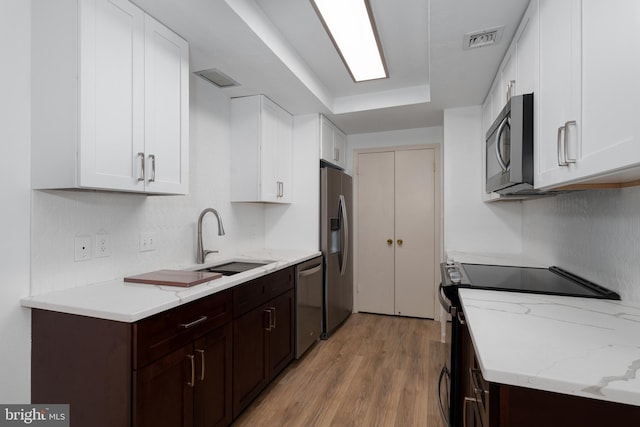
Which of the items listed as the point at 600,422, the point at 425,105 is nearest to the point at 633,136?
the point at 600,422

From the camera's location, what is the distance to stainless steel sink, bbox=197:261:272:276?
2.32 metres

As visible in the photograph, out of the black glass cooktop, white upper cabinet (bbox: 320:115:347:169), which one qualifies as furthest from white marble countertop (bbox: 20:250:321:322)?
white upper cabinet (bbox: 320:115:347:169)

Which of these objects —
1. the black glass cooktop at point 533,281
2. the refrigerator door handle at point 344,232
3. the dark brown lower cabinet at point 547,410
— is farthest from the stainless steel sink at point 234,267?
the dark brown lower cabinet at point 547,410

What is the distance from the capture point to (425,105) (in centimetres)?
300

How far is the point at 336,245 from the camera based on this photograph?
11.3 feet

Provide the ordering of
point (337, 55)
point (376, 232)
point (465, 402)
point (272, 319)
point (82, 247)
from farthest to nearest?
point (376, 232) < point (337, 55) < point (272, 319) < point (82, 247) < point (465, 402)

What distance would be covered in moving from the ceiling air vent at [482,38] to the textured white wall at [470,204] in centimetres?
120

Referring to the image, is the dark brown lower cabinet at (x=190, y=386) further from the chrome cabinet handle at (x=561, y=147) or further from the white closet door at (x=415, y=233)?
the white closet door at (x=415, y=233)

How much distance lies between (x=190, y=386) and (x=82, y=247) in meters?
0.86

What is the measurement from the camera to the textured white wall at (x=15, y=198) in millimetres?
1319

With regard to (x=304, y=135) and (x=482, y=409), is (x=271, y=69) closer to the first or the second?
(x=304, y=135)

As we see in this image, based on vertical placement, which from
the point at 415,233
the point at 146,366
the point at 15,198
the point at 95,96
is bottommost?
the point at 146,366

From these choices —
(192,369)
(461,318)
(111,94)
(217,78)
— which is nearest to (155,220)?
(111,94)

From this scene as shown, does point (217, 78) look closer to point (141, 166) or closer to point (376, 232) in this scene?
point (141, 166)
